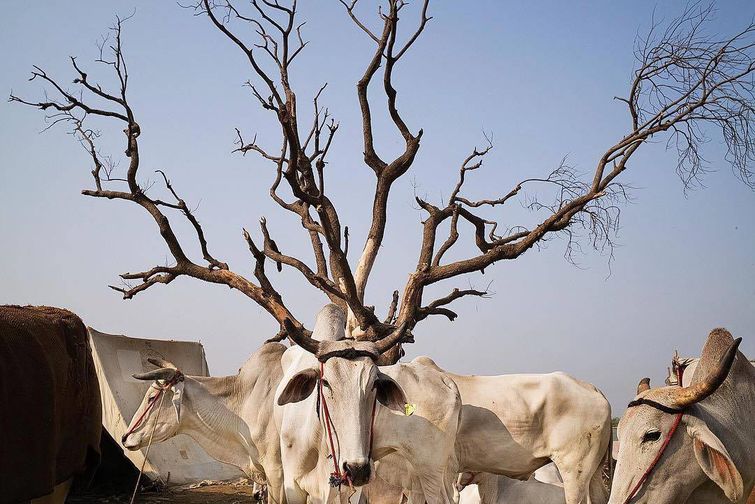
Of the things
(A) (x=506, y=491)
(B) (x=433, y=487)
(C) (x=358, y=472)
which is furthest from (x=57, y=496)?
(A) (x=506, y=491)

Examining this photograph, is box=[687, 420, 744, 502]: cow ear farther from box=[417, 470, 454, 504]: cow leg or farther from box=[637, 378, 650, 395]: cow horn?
box=[417, 470, 454, 504]: cow leg

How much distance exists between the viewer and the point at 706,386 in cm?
470

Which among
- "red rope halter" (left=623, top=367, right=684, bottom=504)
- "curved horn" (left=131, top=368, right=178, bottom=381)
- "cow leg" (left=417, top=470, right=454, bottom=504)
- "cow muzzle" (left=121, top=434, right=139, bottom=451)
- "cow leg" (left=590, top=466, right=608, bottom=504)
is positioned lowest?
"cow leg" (left=590, top=466, right=608, bottom=504)

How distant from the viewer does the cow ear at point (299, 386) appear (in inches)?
270

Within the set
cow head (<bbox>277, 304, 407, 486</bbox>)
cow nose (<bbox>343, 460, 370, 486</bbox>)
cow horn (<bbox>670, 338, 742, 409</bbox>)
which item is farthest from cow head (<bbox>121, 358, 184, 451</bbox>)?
cow horn (<bbox>670, 338, 742, 409</bbox>)

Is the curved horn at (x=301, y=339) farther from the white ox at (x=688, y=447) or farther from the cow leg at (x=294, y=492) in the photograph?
the white ox at (x=688, y=447)

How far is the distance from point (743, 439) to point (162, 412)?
6903 millimetres

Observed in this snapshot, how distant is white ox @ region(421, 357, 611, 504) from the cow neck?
2.62m

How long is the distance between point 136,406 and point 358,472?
290 inches

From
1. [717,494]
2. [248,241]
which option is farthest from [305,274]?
[717,494]

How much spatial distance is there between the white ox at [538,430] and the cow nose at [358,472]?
11.5 feet

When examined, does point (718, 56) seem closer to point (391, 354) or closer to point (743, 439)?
point (391, 354)

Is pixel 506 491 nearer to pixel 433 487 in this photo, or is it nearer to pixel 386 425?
pixel 433 487

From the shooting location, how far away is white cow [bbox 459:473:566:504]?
9641 mm
